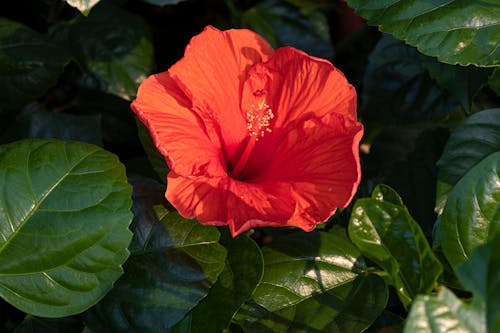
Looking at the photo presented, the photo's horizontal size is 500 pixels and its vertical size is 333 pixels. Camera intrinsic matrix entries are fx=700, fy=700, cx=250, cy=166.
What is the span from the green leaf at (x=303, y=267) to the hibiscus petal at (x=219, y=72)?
0.25 meters

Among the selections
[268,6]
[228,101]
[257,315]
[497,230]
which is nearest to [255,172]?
[228,101]

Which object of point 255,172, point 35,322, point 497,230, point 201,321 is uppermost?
point 497,230

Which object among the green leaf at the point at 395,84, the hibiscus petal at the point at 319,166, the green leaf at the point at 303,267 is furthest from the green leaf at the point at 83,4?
the green leaf at the point at 395,84

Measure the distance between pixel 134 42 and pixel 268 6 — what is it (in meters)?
0.38

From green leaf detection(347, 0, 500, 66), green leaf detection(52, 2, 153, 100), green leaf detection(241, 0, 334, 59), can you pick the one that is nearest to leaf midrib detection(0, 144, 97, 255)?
green leaf detection(52, 2, 153, 100)

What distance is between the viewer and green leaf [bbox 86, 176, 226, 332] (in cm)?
120

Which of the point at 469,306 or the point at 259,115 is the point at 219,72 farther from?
the point at 469,306

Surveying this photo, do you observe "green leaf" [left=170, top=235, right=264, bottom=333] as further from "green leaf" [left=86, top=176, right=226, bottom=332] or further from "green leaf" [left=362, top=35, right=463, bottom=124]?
"green leaf" [left=362, top=35, right=463, bottom=124]

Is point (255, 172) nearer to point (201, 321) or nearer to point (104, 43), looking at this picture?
point (201, 321)

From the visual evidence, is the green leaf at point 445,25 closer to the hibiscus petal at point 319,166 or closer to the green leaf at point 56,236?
the hibiscus petal at point 319,166

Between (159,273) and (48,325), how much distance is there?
29 cm

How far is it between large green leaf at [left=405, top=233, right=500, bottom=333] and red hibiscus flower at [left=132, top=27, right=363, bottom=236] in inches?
12.1

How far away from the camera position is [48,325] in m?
1.35

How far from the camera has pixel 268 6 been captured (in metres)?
1.83
